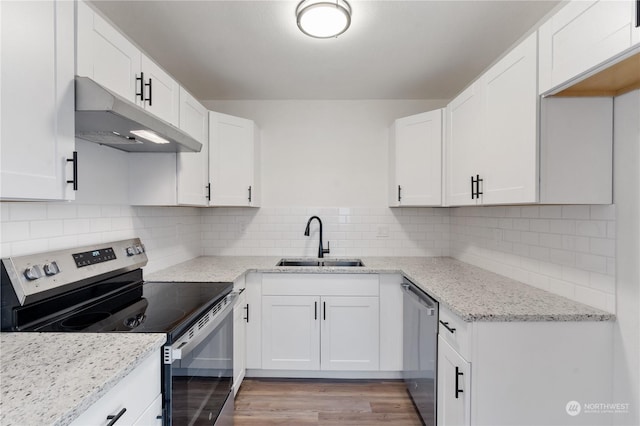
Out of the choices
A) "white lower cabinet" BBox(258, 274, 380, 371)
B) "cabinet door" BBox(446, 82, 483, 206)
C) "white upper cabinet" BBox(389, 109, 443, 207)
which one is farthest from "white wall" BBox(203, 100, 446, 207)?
"white lower cabinet" BBox(258, 274, 380, 371)

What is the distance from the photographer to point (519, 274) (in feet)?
6.35

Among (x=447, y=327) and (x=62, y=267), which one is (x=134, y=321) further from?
(x=447, y=327)

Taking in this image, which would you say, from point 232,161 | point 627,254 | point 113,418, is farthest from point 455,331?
point 232,161

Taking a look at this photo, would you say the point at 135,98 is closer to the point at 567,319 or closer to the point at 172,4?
the point at 172,4

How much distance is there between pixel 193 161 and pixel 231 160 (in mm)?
429

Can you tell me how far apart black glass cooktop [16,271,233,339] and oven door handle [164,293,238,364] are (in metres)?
0.04

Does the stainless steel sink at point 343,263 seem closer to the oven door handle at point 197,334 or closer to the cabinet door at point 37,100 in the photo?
the oven door handle at point 197,334

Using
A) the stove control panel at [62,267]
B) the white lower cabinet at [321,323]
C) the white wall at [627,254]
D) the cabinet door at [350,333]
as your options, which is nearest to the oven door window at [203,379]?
the white lower cabinet at [321,323]

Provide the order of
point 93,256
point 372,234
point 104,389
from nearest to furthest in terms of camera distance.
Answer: point 104,389 → point 93,256 → point 372,234

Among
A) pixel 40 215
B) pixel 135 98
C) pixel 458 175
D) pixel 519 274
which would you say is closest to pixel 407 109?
pixel 458 175

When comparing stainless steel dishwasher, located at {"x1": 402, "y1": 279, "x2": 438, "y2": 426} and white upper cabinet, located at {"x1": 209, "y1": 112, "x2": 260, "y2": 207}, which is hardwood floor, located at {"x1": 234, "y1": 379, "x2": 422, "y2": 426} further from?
white upper cabinet, located at {"x1": 209, "y1": 112, "x2": 260, "y2": 207}

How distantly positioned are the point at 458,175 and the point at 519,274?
2.46 feet

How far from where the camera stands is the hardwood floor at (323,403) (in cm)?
195

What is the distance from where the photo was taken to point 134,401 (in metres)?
0.96
